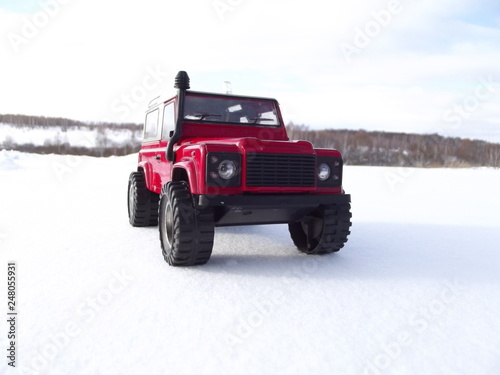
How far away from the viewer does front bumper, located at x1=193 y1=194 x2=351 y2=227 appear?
3801 mm

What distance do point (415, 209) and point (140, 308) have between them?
7.06 metres

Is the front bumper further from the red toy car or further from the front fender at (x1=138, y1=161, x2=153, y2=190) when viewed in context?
the front fender at (x1=138, y1=161, x2=153, y2=190)

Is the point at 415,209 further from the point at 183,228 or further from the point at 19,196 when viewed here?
the point at 19,196

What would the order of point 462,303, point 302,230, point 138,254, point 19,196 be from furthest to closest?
point 19,196 → point 302,230 → point 138,254 → point 462,303

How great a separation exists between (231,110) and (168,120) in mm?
831

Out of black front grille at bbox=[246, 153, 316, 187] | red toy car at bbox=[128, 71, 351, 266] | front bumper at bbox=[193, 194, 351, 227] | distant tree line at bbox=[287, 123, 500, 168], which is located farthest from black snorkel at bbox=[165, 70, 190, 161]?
distant tree line at bbox=[287, 123, 500, 168]

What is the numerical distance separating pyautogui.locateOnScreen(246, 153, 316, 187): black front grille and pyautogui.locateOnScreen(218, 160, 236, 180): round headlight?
14 centimetres

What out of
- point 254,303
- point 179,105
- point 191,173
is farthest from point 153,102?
point 254,303

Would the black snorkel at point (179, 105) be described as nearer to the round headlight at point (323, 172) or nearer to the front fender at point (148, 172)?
the front fender at point (148, 172)

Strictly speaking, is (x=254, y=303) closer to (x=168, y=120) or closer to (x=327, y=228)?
(x=327, y=228)

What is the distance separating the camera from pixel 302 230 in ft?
16.5

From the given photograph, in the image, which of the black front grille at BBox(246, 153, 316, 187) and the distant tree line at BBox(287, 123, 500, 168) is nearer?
the black front grille at BBox(246, 153, 316, 187)

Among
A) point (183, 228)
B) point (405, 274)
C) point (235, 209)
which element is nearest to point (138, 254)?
point (183, 228)

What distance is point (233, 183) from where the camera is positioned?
12.7 feet
